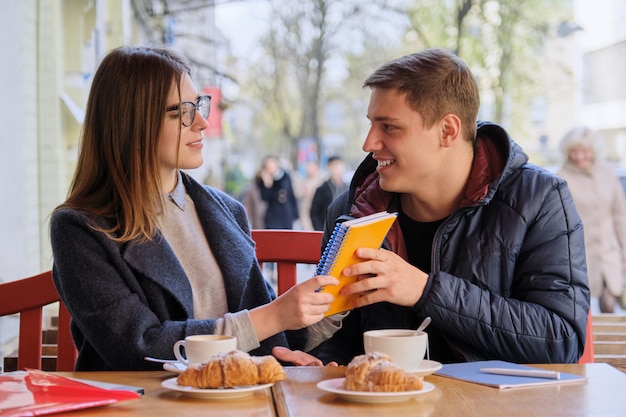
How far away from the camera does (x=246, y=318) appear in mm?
2838

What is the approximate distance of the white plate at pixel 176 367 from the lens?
2.42 meters

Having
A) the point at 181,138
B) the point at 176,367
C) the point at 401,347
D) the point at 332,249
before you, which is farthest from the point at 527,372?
the point at 181,138

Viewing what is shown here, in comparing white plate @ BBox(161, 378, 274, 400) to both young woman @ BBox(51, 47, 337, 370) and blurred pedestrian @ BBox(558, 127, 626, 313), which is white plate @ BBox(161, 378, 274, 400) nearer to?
young woman @ BBox(51, 47, 337, 370)

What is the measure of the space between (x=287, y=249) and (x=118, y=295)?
3.31 feet

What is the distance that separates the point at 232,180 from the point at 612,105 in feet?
48.4

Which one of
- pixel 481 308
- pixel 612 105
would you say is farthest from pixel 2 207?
pixel 612 105

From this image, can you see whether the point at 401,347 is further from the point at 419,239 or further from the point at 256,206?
the point at 256,206

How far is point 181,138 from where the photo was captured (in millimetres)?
3109

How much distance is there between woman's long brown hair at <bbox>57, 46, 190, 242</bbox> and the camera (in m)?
3.04

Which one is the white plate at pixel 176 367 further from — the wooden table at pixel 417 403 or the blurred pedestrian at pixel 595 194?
the blurred pedestrian at pixel 595 194

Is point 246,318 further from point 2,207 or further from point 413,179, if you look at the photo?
point 2,207

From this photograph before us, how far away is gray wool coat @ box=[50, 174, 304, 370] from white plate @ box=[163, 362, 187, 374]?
266 mm

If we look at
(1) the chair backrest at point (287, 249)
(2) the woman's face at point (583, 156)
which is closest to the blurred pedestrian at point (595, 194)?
(2) the woman's face at point (583, 156)

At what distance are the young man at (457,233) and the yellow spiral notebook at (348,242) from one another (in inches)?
1.4
